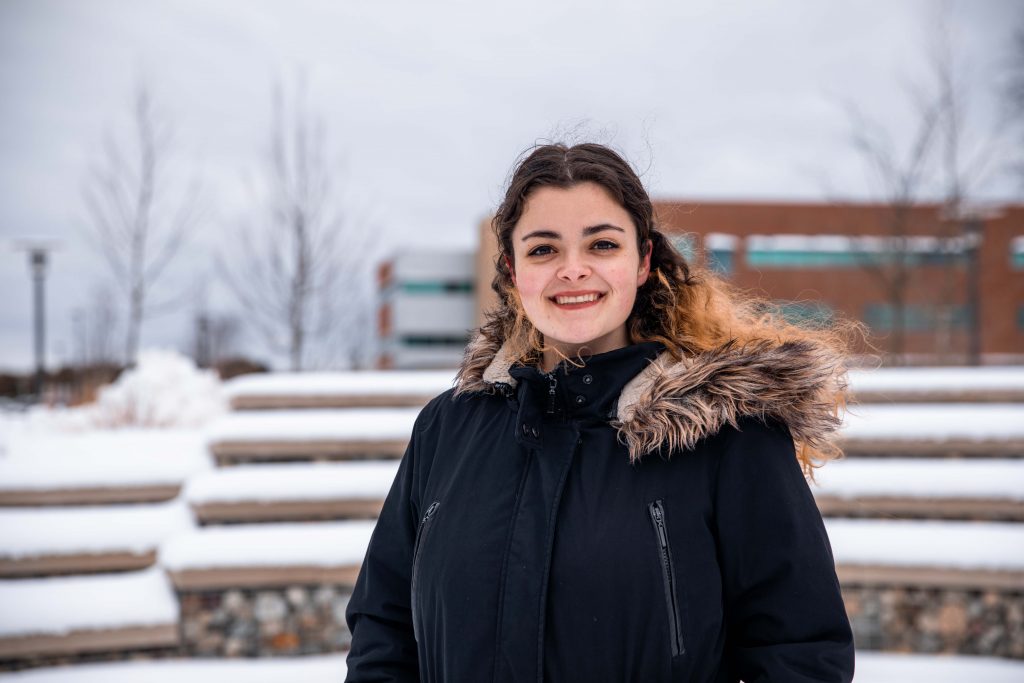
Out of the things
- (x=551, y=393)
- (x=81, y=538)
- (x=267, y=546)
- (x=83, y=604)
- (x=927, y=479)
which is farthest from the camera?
(x=927, y=479)

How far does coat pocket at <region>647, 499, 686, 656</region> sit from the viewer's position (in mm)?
1442

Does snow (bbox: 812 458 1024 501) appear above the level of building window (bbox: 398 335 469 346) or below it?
below

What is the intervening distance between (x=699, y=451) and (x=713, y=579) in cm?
25

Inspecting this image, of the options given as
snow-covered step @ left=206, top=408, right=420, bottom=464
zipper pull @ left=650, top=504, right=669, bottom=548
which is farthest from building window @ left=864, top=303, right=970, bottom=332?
zipper pull @ left=650, top=504, right=669, bottom=548

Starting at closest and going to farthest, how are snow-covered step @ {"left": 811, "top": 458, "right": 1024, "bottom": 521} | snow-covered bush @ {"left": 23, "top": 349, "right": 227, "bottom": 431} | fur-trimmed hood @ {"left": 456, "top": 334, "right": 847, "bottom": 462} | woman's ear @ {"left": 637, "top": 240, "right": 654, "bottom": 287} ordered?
fur-trimmed hood @ {"left": 456, "top": 334, "right": 847, "bottom": 462}
woman's ear @ {"left": 637, "top": 240, "right": 654, "bottom": 287}
snow-covered step @ {"left": 811, "top": 458, "right": 1024, "bottom": 521}
snow-covered bush @ {"left": 23, "top": 349, "right": 227, "bottom": 431}

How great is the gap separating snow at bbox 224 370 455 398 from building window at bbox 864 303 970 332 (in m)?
26.2

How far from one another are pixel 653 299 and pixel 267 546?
397 cm

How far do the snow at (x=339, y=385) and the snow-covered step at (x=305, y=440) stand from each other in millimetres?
546

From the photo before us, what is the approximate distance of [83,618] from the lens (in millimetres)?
4684

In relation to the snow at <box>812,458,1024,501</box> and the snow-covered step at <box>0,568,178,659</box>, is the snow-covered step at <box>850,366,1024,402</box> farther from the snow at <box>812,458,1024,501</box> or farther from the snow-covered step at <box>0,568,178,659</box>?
the snow-covered step at <box>0,568,178,659</box>

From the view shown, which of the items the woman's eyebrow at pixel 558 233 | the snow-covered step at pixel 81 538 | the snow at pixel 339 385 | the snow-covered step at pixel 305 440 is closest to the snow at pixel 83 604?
the snow-covered step at pixel 81 538

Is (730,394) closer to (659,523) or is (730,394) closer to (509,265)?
(659,523)

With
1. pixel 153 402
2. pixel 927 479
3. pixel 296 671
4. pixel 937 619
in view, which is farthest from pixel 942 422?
pixel 153 402

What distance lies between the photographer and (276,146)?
516 inches
